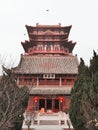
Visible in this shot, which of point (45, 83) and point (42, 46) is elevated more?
point (42, 46)

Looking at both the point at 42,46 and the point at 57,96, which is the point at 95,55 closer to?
the point at 57,96

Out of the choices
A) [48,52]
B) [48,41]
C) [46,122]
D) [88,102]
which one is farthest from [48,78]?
[88,102]

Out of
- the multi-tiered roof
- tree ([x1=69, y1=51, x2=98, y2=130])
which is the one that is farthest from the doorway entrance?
tree ([x1=69, y1=51, x2=98, y2=130])

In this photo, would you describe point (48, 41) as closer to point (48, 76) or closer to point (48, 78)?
point (48, 76)

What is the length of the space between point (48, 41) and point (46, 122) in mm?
21852

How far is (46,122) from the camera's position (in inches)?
1162

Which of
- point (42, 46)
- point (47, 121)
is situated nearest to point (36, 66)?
point (42, 46)

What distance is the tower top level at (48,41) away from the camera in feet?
161

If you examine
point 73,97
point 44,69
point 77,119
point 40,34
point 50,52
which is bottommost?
point 77,119

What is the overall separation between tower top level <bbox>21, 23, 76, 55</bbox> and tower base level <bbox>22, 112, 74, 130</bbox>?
1842 cm

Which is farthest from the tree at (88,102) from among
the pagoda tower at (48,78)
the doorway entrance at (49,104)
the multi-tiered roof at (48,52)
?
the multi-tiered roof at (48,52)

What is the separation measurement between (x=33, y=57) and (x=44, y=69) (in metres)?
3.52

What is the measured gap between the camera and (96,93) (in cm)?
1541

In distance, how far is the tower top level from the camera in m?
49.0
